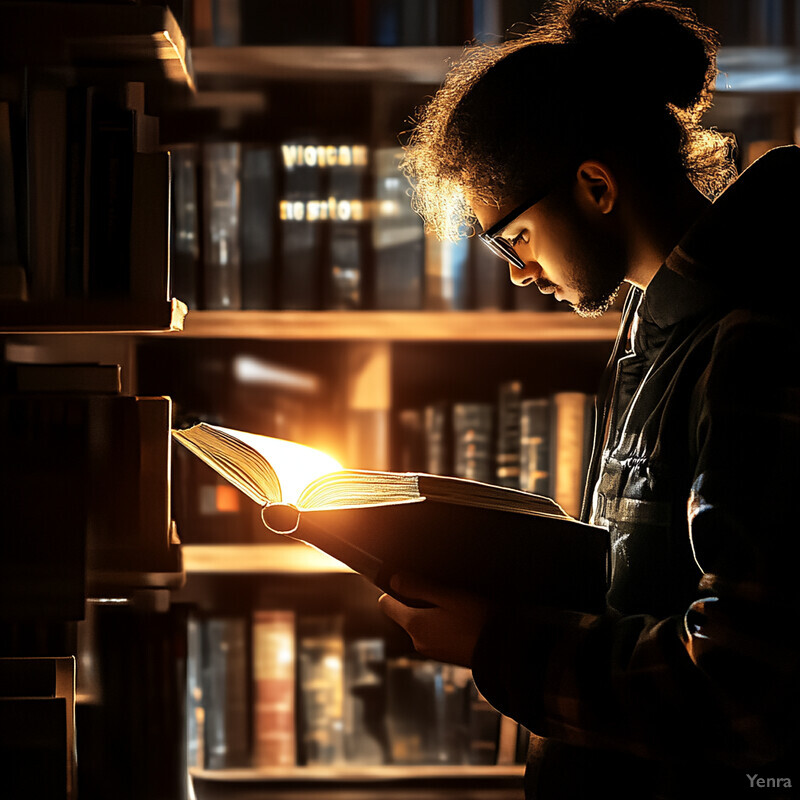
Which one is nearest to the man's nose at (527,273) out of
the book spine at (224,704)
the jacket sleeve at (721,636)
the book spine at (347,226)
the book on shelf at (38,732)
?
the jacket sleeve at (721,636)

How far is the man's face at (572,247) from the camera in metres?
0.72

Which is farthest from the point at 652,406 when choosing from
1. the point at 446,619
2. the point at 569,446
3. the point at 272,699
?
the point at 272,699

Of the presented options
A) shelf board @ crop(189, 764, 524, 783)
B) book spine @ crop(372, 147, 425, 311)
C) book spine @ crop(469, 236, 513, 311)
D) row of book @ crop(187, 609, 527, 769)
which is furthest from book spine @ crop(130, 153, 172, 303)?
shelf board @ crop(189, 764, 524, 783)

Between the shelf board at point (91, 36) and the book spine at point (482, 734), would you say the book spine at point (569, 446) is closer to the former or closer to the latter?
the book spine at point (482, 734)

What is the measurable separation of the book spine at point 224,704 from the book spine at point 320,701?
0.30 ft

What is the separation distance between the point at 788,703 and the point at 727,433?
184mm

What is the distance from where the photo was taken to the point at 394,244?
112 centimetres

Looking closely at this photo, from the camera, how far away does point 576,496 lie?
1.13 metres

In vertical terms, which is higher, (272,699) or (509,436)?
(509,436)

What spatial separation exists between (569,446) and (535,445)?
0.05 metres

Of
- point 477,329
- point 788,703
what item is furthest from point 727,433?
point 477,329

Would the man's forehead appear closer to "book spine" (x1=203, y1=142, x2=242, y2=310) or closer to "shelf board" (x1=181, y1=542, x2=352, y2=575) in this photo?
"book spine" (x1=203, y1=142, x2=242, y2=310)

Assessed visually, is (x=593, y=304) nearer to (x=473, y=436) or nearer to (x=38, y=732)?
(x=473, y=436)

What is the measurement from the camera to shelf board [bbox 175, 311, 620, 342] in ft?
3.58
